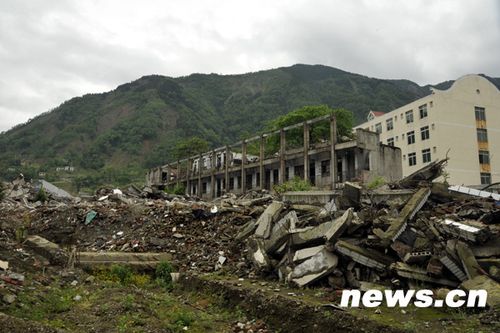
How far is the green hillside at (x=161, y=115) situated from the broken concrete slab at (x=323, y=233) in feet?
209

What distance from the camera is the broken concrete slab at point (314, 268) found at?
6707 millimetres

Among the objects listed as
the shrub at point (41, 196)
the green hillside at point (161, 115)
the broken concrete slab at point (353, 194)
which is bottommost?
the broken concrete slab at point (353, 194)

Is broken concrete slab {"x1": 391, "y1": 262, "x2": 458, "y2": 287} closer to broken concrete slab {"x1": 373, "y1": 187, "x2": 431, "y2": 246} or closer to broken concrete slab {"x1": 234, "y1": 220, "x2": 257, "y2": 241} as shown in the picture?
broken concrete slab {"x1": 373, "y1": 187, "x2": 431, "y2": 246}

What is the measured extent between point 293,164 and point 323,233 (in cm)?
2638

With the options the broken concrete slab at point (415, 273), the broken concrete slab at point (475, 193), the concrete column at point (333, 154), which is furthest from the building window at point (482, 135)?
the broken concrete slab at point (415, 273)

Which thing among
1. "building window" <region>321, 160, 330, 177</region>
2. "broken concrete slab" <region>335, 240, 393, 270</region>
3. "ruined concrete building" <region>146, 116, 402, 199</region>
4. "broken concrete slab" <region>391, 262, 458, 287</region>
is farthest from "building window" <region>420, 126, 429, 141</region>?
"broken concrete slab" <region>391, 262, 458, 287</region>

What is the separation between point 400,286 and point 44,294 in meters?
5.67

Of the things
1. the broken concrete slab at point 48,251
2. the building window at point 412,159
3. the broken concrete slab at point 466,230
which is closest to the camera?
the broken concrete slab at point 466,230

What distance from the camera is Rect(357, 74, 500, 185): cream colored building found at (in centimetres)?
3506

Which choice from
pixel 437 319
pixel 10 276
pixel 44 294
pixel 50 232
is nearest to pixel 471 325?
pixel 437 319

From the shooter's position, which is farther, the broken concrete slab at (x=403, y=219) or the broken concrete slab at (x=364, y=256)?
the broken concrete slab at (x=403, y=219)

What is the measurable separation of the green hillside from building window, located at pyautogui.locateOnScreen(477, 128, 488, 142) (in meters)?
48.8

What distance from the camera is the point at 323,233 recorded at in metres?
7.42

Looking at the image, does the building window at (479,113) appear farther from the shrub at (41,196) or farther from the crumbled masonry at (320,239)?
the shrub at (41,196)
